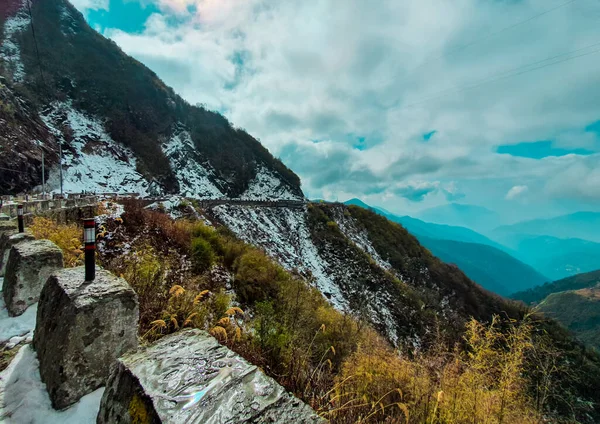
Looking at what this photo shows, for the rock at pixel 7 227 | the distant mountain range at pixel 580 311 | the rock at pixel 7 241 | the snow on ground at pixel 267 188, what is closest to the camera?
the rock at pixel 7 241

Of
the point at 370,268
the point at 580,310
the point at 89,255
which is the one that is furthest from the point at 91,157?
the point at 580,310

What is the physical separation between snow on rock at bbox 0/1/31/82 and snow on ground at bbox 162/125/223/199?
19.5m

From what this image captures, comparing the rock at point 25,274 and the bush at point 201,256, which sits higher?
the rock at point 25,274

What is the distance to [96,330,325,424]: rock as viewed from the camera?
4.51 ft

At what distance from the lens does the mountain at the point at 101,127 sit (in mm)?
30266

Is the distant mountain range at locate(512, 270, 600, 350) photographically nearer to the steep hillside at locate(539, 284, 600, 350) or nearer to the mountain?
the steep hillside at locate(539, 284, 600, 350)

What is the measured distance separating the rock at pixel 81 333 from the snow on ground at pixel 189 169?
41.1 meters

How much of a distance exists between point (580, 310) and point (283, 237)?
382 ft

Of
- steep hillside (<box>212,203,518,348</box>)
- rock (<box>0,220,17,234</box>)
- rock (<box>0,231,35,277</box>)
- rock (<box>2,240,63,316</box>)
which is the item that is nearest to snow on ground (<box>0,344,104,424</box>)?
rock (<box>2,240,63,316</box>)

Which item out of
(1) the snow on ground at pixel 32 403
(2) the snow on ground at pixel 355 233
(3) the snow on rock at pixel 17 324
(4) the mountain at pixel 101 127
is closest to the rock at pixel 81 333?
(1) the snow on ground at pixel 32 403

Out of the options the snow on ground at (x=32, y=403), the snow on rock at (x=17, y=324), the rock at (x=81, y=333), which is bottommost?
the snow on ground at (x=32, y=403)

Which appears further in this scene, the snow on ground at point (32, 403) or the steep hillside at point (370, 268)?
the steep hillside at point (370, 268)

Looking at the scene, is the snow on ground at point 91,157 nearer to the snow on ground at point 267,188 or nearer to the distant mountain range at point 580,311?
the snow on ground at point 267,188

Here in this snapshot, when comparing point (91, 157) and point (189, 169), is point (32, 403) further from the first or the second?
point (189, 169)
